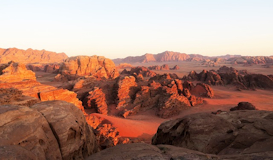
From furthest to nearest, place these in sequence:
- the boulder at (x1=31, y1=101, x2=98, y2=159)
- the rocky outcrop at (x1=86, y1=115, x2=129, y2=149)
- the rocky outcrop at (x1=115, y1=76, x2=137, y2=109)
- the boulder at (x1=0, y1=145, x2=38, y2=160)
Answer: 1. the rocky outcrop at (x1=115, y1=76, x2=137, y2=109)
2. the rocky outcrop at (x1=86, y1=115, x2=129, y2=149)
3. the boulder at (x1=31, y1=101, x2=98, y2=159)
4. the boulder at (x1=0, y1=145, x2=38, y2=160)

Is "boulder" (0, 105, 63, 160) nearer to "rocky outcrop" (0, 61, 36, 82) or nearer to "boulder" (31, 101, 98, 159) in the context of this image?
"boulder" (31, 101, 98, 159)

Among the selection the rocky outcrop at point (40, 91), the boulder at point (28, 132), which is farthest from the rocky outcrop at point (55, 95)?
the boulder at point (28, 132)

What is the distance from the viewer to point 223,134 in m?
6.17

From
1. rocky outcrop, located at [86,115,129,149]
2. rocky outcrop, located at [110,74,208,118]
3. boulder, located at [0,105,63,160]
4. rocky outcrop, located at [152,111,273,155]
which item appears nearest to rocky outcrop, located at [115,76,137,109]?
rocky outcrop, located at [110,74,208,118]

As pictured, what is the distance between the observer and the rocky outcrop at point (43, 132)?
4.00 meters

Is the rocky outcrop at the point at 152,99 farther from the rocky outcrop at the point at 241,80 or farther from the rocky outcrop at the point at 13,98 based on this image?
the rocky outcrop at the point at 241,80

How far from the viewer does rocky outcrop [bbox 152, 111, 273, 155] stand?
17.7 ft

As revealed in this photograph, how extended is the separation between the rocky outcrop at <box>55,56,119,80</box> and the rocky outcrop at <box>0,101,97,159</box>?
30382 millimetres

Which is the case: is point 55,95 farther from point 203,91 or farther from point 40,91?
point 203,91

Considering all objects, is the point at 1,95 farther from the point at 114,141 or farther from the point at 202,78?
the point at 202,78

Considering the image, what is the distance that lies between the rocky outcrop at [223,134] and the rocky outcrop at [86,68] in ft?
102

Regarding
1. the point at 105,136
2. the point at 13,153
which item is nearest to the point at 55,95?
the point at 105,136

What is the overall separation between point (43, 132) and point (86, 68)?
35.6 meters

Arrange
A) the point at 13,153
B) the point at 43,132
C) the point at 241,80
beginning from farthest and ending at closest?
the point at 241,80 → the point at 43,132 → the point at 13,153
